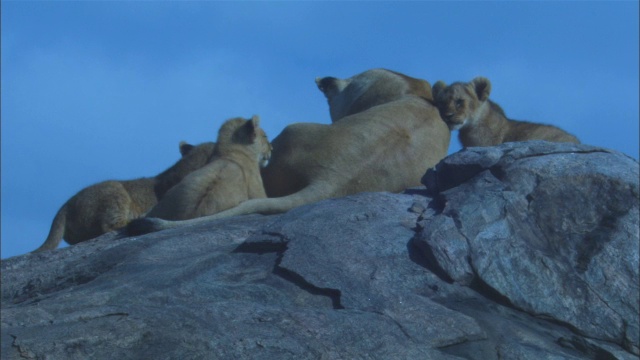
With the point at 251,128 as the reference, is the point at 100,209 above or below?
below

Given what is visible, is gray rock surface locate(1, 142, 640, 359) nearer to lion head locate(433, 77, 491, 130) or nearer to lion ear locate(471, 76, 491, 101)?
lion head locate(433, 77, 491, 130)

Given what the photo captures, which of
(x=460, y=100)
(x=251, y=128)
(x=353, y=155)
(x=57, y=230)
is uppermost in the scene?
(x=460, y=100)

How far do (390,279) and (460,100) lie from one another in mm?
6529

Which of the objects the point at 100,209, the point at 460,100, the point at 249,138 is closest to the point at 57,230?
the point at 100,209

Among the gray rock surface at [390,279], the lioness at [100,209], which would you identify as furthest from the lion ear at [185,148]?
the gray rock surface at [390,279]

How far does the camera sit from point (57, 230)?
13.7 metres

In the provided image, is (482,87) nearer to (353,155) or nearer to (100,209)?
(353,155)

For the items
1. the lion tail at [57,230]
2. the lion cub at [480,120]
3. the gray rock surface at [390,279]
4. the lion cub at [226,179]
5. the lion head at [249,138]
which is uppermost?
the lion cub at [480,120]

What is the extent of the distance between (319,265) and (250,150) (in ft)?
15.6

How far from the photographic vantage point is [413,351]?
7.60 metres

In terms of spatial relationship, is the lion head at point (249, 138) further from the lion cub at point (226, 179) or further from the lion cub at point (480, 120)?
the lion cub at point (480, 120)

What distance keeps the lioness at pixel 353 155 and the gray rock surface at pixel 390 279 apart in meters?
1.94

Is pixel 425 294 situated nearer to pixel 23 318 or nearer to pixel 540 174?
pixel 540 174

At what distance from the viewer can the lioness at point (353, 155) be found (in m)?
12.4
